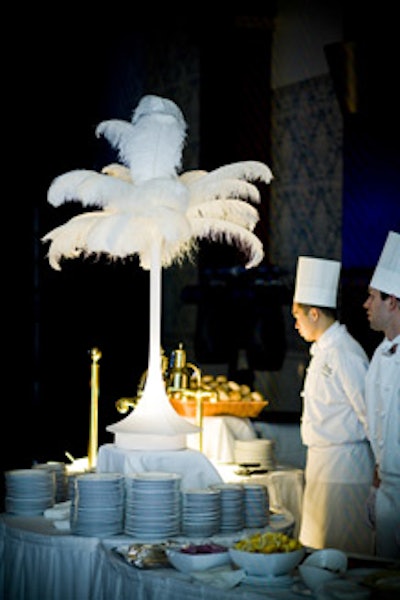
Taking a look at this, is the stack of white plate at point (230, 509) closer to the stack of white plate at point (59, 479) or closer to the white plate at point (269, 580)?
the white plate at point (269, 580)

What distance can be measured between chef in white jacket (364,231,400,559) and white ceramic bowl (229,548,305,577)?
1027mm

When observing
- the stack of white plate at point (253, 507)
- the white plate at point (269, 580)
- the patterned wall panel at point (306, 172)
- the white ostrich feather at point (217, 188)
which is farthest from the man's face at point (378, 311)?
the patterned wall panel at point (306, 172)

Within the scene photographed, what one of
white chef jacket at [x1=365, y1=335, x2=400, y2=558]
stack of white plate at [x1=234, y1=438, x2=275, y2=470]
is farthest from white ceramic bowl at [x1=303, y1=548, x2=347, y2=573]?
stack of white plate at [x1=234, y1=438, x2=275, y2=470]

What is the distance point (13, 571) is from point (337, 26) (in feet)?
16.9

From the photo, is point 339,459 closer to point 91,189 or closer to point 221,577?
point 91,189

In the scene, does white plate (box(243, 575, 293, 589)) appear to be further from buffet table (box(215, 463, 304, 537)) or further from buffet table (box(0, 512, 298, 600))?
buffet table (box(215, 463, 304, 537))

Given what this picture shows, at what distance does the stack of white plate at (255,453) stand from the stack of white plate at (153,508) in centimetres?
147

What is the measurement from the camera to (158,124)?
10.5ft

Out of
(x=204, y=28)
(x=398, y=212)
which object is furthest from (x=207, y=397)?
(x=204, y=28)

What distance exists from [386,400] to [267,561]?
1318 millimetres

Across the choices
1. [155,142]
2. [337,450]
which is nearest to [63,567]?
[155,142]

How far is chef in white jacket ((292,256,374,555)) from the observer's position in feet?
13.4

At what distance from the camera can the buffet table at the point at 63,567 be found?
8.06ft

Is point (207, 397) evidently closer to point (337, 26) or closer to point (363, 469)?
point (363, 469)
